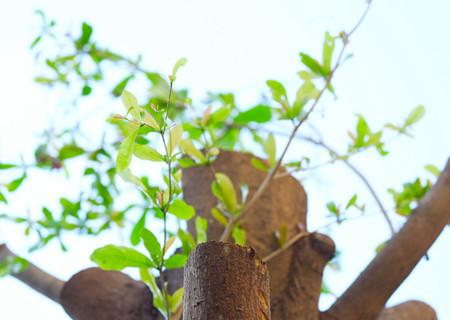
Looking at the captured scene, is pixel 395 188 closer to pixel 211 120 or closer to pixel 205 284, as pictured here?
pixel 211 120

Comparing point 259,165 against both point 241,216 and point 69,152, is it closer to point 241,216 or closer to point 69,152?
point 241,216

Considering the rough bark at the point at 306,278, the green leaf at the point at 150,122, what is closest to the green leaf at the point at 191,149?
the rough bark at the point at 306,278

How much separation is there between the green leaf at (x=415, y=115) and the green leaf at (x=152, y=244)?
1.68 ft

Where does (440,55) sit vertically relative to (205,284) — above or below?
above

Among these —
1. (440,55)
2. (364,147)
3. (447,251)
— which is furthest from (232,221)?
(440,55)

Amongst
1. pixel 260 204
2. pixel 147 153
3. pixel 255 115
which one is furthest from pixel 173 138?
pixel 260 204

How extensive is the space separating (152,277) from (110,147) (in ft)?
1.12

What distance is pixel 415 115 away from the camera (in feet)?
3.22

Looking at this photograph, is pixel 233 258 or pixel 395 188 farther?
pixel 395 188

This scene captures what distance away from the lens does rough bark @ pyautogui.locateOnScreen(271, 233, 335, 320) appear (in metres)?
0.84

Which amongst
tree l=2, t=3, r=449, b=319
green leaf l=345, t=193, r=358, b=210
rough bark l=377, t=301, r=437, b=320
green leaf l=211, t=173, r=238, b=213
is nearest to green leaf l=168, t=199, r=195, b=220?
tree l=2, t=3, r=449, b=319

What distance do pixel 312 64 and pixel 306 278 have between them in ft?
0.90

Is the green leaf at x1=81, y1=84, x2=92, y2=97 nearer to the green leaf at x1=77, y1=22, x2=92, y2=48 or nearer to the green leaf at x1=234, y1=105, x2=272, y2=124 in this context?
the green leaf at x1=77, y1=22, x2=92, y2=48

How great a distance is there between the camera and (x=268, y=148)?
93 centimetres
